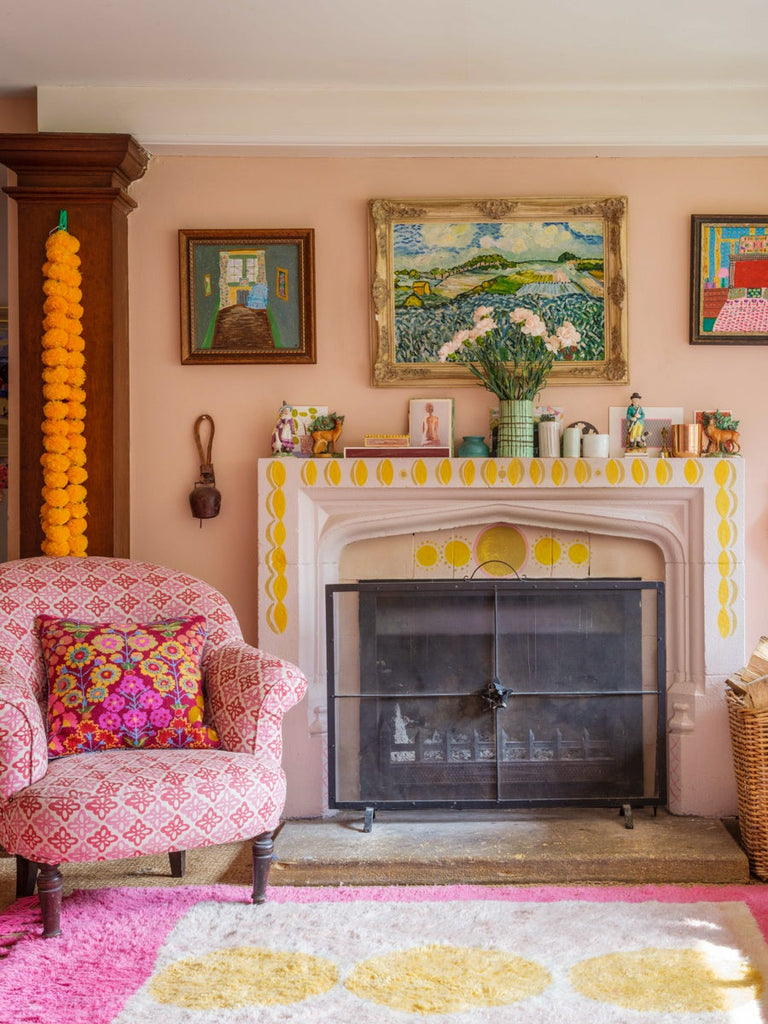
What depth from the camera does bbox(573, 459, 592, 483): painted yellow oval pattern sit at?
3.43m

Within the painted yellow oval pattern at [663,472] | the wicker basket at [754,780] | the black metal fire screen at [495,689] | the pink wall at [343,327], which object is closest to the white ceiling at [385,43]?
the pink wall at [343,327]

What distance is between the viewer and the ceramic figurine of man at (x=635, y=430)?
348 centimetres

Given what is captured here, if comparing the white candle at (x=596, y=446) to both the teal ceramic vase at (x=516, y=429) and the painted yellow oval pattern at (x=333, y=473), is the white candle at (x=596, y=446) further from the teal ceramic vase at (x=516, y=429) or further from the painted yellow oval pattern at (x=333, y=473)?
the painted yellow oval pattern at (x=333, y=473)

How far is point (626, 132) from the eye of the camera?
345 centimetres

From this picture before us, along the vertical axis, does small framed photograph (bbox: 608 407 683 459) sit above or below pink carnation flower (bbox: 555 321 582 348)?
below

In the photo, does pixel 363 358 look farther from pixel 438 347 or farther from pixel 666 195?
pixel 666 195

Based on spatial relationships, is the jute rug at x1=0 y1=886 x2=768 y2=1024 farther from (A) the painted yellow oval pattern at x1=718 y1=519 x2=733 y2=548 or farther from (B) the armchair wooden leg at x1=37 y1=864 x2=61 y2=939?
(A) the painted yellow oval pattern at x1=718 y1=519 x2=733 y2=548

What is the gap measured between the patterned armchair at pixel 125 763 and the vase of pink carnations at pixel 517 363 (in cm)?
114

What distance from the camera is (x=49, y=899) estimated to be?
2418 millimetres

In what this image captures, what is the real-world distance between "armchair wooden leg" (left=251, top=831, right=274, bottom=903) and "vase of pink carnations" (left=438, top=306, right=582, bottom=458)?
4.93ft

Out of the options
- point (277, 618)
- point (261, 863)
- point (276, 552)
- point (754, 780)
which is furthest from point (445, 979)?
point (276, 552)

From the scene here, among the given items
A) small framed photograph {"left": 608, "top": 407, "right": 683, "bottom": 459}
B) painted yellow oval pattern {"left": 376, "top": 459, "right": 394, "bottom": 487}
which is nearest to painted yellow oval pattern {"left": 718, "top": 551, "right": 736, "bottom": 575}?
small framed photograph {"left": 608, "top": 407, "right": 683, "bottom": 459}

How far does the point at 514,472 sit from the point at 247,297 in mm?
1120

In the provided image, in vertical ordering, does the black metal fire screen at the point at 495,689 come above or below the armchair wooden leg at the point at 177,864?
above
